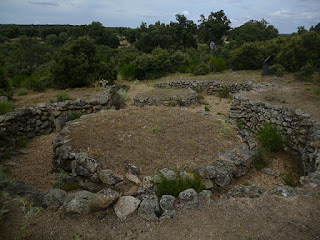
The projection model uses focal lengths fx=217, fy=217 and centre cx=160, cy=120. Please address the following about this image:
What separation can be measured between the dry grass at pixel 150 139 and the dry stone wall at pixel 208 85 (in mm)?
6953

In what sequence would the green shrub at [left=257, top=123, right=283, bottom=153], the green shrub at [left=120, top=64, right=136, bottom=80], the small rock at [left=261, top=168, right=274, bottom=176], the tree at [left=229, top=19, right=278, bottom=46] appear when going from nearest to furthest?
the small rock at [left=261, top=168, right=274, bottom=176]
the green shrub at [left=257, top=123, right=283, bottom=153]
the green shrub at [left=120, top=64, right=136, bottom=80]
the tree at [left=229, top=19, right=278, bottom=46]

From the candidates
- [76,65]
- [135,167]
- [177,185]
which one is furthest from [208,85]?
[177,185]

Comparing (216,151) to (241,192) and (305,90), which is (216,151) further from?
(305,90)

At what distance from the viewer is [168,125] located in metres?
6.52

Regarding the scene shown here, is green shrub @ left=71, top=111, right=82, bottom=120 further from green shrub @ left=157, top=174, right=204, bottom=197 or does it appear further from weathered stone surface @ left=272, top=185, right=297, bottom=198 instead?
weathered stone surface @ left=272, top=185, right=297, bottom=198

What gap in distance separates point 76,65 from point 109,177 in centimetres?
850

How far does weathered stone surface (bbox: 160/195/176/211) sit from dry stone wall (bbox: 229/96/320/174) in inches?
133

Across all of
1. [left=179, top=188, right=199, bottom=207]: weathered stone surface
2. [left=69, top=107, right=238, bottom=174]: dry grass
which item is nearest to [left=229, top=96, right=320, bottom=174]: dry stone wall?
[left=69, top=107, right=238, bottom=174]: dry grass

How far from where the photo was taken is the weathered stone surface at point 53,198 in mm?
3545

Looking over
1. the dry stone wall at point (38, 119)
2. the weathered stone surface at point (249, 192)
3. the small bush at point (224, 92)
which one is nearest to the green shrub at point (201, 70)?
the small bush at point (224, 92)

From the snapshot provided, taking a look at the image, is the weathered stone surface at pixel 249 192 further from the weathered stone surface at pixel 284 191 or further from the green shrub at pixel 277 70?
the green shrub at pixel 277 70

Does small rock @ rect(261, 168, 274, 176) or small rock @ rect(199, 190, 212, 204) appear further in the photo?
small rock @ rect(261, 168, 274, 176)

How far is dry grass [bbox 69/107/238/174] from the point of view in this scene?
5059 mm

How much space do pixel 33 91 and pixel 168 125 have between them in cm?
803
